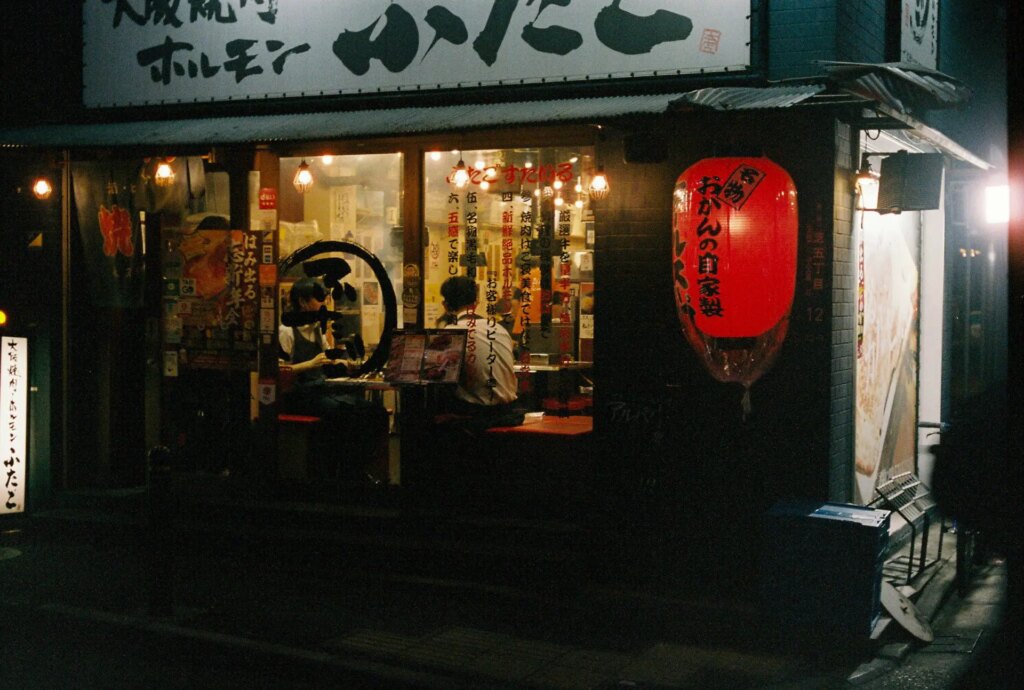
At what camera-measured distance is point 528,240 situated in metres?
10.9

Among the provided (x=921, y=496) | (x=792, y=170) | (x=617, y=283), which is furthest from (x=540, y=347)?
(x=921, y=496)

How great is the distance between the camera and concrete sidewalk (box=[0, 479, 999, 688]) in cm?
841

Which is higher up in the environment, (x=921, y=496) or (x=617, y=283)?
(x=617, y=283)

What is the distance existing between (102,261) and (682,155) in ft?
23.8

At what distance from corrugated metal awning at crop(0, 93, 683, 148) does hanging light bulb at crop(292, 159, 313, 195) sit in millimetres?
573

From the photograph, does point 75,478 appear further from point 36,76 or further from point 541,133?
point 541,133

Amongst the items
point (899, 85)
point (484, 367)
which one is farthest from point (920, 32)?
point (484, 367)

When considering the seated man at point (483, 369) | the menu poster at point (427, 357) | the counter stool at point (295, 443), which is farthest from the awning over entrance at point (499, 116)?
the counter stool at point (295, 443)

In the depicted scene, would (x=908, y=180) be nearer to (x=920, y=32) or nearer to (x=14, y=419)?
(x=920, y=32)

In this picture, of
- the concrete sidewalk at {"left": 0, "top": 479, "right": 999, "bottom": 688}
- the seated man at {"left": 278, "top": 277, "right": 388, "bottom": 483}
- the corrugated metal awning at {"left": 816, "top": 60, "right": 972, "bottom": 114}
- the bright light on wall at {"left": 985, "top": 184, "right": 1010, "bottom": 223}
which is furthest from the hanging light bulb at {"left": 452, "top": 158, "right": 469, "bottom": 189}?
the bright light on wall at {"left": 985, "top": 184, "right": 1010, "bottom": 223}

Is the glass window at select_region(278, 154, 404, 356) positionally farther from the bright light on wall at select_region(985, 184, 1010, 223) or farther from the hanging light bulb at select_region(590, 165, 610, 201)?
the bright light on wall at select_region(985, 184, 1010, 223)

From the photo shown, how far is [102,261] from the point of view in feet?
42.2

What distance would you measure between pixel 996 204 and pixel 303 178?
357 inches

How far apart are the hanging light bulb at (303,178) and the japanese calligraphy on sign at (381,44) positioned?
82 cm
